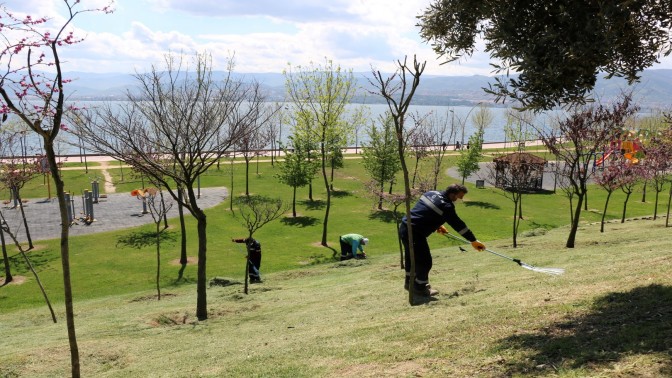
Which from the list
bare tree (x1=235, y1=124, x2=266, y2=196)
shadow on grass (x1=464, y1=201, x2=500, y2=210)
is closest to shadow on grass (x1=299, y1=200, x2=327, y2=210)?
bare tree (x1=235, y1=124, x2=266, y2=196)

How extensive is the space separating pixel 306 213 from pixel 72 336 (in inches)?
1073

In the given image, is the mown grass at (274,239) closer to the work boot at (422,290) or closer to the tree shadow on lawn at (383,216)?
the tree shadow on lawn at (383,216)

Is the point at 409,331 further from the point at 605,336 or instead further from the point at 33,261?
the point at 33,261

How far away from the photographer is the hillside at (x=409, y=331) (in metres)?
5.16

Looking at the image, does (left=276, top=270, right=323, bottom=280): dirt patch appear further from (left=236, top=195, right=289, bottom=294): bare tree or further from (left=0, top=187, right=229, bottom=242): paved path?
(left=0, top=187, right=229, bottom=242): paved path

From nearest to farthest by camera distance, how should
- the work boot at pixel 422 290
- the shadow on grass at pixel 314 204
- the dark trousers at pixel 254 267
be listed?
1. the work boot at pixel 422 290
2. the dark trousers at pixel 254 267
3. the shadow on grass at pixel 314 204

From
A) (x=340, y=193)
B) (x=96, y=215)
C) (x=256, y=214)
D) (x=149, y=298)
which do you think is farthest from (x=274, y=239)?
(x=340, y=193)

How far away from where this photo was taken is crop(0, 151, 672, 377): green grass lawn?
209 inches

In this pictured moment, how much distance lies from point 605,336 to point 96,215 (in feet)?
108

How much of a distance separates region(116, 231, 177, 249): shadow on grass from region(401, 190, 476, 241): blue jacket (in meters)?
19.5

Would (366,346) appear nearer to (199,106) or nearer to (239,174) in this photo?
(199,106)

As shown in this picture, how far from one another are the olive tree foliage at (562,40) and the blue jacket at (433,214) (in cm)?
237

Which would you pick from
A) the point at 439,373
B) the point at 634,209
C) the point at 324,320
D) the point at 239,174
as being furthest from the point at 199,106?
the point at 239,174

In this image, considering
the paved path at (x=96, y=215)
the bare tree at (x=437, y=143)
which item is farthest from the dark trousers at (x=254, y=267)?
the paved path at (x=96, y=215)
